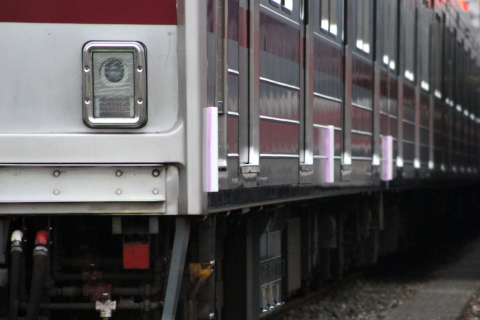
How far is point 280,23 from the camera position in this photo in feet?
21.0

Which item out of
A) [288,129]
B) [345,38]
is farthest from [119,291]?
[345,38]

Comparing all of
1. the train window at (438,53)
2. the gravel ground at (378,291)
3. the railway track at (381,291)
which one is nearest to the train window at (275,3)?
the railway track at (381,291)

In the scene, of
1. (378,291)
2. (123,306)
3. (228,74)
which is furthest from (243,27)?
(378,291)

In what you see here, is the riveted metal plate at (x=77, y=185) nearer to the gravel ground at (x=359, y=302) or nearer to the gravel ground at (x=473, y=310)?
the gravel ground at (x=359, y=302)

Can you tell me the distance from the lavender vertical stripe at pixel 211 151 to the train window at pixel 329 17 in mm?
2981

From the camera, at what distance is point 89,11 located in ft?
15.2

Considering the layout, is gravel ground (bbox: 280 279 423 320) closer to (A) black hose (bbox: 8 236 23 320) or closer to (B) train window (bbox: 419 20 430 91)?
(B) train window (bbox: 419 20 430 91)

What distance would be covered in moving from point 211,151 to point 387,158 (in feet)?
18.9

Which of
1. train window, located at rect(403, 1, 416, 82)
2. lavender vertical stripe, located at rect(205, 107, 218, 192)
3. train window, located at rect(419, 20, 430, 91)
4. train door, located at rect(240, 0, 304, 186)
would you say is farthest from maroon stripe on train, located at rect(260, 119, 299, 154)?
train window, located at rect(419, 20, 430, 91)

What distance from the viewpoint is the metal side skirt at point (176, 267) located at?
471cm

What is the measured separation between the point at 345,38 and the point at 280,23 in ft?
6.92

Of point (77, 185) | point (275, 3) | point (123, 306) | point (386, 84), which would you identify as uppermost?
point (275, 3)

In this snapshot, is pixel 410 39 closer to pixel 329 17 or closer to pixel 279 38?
pixel 329 17

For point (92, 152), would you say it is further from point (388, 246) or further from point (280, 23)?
point (388, 246)
